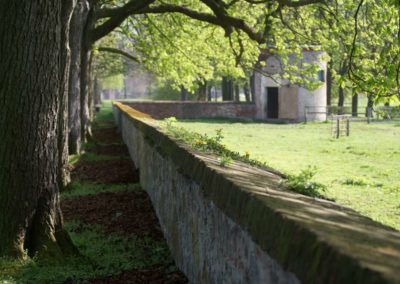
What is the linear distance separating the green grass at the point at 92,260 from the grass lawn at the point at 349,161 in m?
2.48

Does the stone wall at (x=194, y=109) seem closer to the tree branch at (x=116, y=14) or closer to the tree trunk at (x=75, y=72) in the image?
the tree branch at (x=116, y=14)

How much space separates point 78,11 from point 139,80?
14365cm

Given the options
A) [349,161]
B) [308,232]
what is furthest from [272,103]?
[308,232]

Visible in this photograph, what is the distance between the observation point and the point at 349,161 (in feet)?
61.9

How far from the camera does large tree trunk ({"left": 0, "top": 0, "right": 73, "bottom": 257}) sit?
238 inches

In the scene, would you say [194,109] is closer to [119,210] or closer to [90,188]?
[90,188]

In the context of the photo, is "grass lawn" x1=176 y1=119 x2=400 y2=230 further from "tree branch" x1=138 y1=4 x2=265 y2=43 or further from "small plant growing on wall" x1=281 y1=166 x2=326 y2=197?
"tree branch" x1=138 y1=4 x2=265 y2=43

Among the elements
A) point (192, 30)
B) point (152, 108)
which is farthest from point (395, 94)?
point (152, 108)

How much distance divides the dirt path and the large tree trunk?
39.7 inches

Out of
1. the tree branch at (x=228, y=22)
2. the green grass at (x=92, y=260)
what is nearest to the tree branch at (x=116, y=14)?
the tree branch at (x=228, y=22)

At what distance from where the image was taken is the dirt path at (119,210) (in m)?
6.13

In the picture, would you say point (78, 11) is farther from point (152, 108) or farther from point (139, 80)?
point (139, 80)

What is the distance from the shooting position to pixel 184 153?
5715 mm

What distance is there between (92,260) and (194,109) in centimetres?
4275
